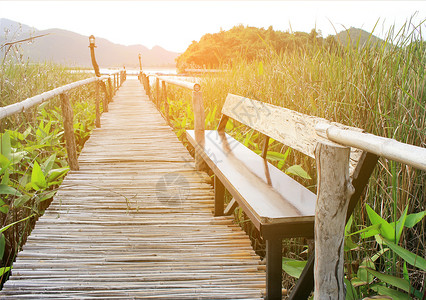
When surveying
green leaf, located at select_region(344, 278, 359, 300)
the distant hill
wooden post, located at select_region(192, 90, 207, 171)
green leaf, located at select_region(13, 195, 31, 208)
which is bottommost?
green leaf, located at select_region(344, 278, 359, 300)

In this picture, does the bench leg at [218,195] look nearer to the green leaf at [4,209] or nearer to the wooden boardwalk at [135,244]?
the wooden boardwalk at [135,244]

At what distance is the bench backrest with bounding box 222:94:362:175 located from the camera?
1.77m

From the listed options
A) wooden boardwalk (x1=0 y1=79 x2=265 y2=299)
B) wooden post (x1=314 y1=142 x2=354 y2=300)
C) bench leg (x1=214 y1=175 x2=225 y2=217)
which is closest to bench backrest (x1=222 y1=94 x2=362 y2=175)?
wooden post (x1=314 y1=142 x2=354 y2=300)

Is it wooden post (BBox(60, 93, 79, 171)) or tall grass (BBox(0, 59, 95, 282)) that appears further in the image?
Result: wooden post (BBox(60, 93, 79, 171))

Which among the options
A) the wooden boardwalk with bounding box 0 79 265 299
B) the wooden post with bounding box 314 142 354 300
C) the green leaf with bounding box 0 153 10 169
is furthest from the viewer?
the green leaf with bounding box 0 153 10 169

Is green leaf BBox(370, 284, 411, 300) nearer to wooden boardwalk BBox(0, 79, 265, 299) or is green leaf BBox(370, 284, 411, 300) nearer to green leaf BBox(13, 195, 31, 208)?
wooden boardwalk BBox(0, 79, 265, 299)

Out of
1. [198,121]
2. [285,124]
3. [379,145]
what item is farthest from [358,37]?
A: [379,145]

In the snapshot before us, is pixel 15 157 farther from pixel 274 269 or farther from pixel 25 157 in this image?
pixel 274 269

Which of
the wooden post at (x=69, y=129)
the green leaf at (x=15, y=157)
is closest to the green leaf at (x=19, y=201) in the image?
the green leaf at (x=15, y=157)

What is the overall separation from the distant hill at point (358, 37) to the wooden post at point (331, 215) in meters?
1.57

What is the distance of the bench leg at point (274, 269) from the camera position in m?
1.64

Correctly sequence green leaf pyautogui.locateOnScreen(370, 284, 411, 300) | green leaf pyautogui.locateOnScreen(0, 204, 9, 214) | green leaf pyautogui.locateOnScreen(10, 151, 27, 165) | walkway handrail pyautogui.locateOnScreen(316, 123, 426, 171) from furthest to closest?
green leaf pyautogui.locateOnScreen(10, 151, 27, 165), green leaf pyautogui.locateOnScreen(0, 204, 9, 214), green leaf pyautogui.locateOnScreen(370, 284, 411, 300), walkway handrail pyautogui.locateOnScreen(316, 123, 426, 171)

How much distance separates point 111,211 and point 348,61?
6.15 feet

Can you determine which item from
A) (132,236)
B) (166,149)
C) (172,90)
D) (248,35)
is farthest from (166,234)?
(248,35)
